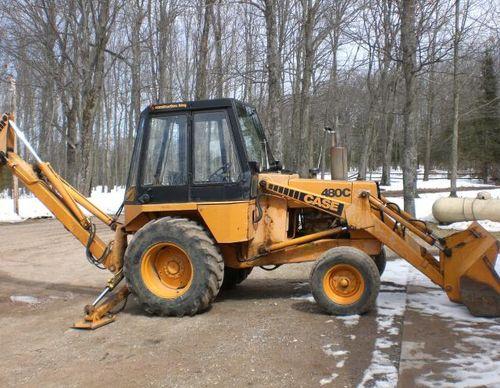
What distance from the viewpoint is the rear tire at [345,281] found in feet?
20.4

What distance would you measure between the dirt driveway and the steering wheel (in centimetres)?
166

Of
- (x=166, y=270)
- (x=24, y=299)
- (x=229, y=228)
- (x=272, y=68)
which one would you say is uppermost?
(x=272, y=68)

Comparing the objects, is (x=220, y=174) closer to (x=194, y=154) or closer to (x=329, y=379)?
(x=194, y=154)

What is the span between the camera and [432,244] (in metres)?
6.55

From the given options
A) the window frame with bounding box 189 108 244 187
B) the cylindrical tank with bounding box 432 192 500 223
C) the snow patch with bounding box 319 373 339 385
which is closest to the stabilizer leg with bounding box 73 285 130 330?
the window frame with bounding box 189 108 244 187

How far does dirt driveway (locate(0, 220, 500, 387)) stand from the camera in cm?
457

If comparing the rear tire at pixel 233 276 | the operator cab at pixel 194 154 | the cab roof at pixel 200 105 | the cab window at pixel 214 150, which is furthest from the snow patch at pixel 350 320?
the cab roof at pixel 200 105

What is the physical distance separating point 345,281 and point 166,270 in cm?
221

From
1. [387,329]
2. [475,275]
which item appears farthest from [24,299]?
[475,275]

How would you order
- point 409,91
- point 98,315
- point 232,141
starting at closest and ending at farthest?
point 98,315 → point 232,141 → point 409,91

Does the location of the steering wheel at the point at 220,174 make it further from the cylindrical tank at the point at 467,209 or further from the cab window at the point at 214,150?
the cylindrical tank at the point at 467,209

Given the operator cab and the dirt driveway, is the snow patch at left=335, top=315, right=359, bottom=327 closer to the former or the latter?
the dirt driveway

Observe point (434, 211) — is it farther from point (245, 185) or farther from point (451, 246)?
point (245, 185)

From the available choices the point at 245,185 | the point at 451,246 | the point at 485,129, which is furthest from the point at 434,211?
the point at 485,129
